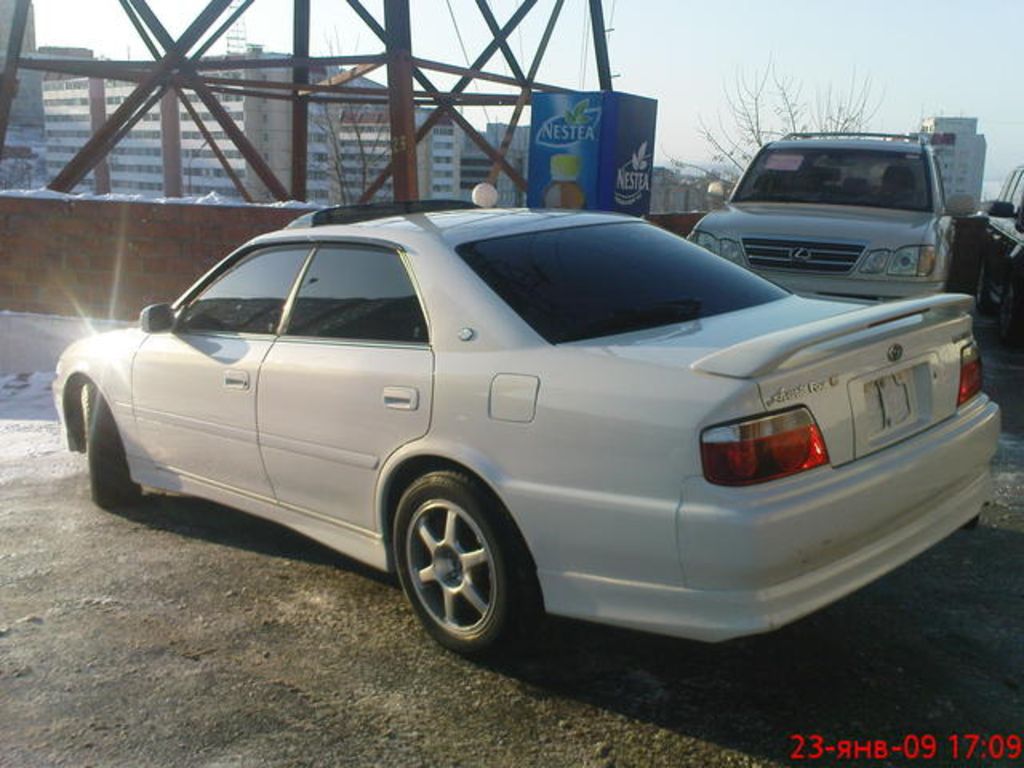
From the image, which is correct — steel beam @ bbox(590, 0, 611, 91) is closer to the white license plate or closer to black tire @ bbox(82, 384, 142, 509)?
black tire @ bbox(82, 384, 142, 509)

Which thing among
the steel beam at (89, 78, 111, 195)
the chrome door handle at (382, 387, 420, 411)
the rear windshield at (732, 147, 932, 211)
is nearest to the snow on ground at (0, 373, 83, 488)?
the chrome door handle at (382, 387, 420, 411)

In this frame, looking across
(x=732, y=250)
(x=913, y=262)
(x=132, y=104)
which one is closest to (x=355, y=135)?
(x=132, y=104)

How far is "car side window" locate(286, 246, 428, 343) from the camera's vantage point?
3.85 meters

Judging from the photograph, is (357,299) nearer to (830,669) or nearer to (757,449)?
(757,449)

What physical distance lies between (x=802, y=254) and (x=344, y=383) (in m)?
5.04

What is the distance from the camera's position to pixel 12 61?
11.3m

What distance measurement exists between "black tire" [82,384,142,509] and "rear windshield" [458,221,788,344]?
2.52 meters

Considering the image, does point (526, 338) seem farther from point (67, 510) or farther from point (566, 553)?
point (67, 510)

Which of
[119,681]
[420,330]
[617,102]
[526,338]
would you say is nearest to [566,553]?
[526,338]

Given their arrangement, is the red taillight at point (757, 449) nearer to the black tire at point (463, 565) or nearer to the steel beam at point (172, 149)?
the black tire at point (463, 565)

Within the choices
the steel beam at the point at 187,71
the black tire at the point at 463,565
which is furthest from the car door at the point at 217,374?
the steel beam at the point at 187,71

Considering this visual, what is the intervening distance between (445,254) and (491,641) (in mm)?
1371

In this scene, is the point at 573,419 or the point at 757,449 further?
the point at 573,419

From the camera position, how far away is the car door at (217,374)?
4.41 m
